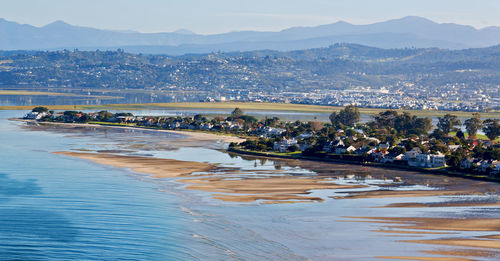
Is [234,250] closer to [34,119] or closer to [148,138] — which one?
[148,138]

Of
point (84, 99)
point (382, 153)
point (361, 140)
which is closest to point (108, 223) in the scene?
point (382, 153)

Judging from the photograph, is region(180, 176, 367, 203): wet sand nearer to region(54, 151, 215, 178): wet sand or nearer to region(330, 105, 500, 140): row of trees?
region(54, 151, 215, 178): wet sand

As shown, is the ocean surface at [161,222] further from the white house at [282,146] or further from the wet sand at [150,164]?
the white house at [282,146]

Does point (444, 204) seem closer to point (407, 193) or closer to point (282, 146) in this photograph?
point (407, 193)

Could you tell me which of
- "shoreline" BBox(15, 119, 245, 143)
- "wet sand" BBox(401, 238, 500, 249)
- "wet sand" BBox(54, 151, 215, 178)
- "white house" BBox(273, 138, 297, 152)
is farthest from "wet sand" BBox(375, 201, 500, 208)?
"shoreline" BBox(15, 119, 245, 143)

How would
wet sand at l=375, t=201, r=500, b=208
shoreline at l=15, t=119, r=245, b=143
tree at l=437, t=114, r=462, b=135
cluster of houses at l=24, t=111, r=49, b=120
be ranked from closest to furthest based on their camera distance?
1. wet sand at l=375, t=201, r=500, b=208
2. shoreline at l=15, t=119, r=245, b=143
3. tree at l=437, t=114, r=462, b=135
4. cluster of houses at l=24, t=111, r=49, b=120

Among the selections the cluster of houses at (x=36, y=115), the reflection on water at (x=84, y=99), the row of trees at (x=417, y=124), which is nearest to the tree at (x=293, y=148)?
the row of trees at (x=417, y=124)
